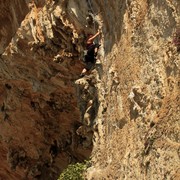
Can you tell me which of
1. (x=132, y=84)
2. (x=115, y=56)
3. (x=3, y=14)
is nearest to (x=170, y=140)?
(x=132, y=84)

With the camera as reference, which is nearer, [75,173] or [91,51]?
[91,51]

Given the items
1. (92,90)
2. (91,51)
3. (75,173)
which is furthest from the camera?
(75,173)

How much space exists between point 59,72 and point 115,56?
271 inches

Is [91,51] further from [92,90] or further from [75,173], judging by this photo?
[75,173]

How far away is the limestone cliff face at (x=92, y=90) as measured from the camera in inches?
397

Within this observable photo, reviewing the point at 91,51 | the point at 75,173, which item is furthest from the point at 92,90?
the point at 75,173

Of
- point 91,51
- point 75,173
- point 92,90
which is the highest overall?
point 91,51

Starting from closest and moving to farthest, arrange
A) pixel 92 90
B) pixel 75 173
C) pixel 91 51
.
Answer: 1. pixel 91 51
2. pixel 92 90
3. pixel 75 173

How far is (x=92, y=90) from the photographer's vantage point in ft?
49.0

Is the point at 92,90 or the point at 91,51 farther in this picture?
the point at 92,90

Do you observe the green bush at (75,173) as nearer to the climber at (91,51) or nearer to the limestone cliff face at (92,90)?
the limestone cliff face at (92,90)

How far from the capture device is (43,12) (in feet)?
60.3

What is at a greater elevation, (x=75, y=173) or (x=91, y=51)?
(x=91, y=51)

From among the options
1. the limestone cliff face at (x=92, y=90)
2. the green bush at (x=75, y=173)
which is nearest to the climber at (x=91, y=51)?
the limestone cliff face at (x=92, y=90)
